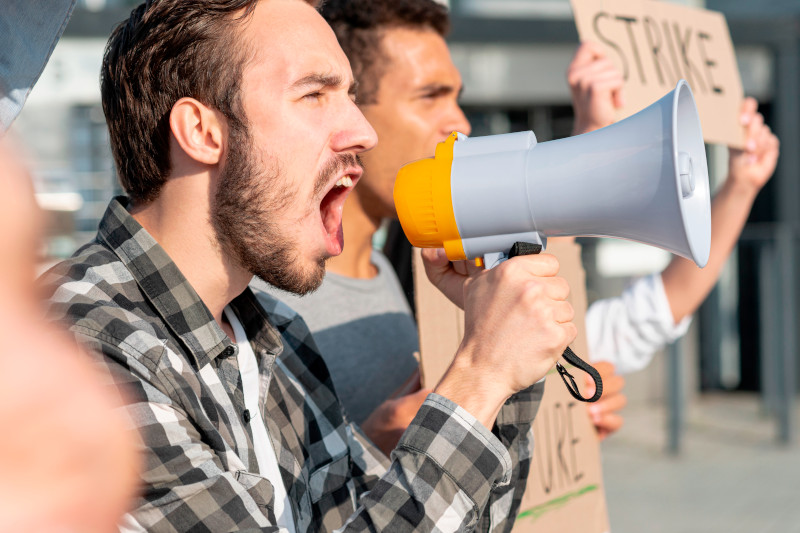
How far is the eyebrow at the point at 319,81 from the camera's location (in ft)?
4.99

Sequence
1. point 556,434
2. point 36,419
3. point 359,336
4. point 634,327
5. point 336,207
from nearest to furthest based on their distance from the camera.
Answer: point 36,419 < point 336,207 < point 556,434 < point 359,336 < point 634,327

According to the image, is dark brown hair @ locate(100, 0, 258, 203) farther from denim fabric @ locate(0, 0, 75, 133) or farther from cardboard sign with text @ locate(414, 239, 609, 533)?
cardboard sign with text @ locate(414, 239, 609, 533)

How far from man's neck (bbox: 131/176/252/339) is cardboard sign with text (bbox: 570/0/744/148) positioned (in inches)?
47.3

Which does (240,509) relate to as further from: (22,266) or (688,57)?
(688,57)

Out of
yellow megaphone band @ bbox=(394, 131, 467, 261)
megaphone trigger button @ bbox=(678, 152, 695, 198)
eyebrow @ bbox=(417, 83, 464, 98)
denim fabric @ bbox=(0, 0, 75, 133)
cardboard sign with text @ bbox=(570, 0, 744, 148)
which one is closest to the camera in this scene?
denim fabric @ bbox=(0, 0, 75, 133)

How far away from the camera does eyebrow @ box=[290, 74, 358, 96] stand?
59.9 inches

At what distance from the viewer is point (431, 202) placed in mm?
1411

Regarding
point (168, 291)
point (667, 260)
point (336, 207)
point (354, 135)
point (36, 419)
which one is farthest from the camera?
point (667, 260)

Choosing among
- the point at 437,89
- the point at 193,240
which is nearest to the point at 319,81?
the point at 193,240

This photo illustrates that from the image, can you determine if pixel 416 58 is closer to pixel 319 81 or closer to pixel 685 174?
pixel 319 81

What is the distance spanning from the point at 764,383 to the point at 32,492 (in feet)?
24.6

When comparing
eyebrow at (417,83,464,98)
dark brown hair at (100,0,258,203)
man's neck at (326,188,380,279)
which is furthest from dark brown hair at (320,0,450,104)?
dark brown hair at (100,0,258,203)

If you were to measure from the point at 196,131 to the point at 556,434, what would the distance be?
3.73 ft

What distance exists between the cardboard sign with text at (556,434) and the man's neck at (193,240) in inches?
17.9
